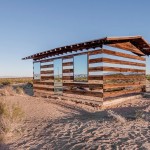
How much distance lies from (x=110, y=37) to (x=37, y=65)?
7.07 metres

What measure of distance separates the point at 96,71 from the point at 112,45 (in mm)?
1588

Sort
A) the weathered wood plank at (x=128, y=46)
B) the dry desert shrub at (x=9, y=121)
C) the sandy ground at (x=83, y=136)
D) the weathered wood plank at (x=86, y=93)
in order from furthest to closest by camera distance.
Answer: the weathered wood plank at (x=128, y=46) → the weathered wood plank at (x=86, y=93) → the dry desert shrub at (x=9, y=121) → the sandy ground at (x=83, y=136)

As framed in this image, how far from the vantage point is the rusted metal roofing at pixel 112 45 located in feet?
34.2

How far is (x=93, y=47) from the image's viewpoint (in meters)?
10.8

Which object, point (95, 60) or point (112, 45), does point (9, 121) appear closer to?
point (95, 60)

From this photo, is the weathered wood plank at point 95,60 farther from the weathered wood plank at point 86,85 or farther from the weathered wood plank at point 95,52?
the weathered wood plank at point 86,85

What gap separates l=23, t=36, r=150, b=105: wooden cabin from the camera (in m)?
10.6

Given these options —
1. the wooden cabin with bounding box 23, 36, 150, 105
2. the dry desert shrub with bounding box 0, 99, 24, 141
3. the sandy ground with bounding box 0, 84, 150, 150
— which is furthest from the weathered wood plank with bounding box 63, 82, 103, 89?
the dry desert shrub with bounding box 0, 99, 24, 141

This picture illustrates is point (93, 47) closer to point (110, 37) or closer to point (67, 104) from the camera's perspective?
point (110, 37)

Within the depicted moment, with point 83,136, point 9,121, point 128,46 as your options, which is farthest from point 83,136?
point 128,46

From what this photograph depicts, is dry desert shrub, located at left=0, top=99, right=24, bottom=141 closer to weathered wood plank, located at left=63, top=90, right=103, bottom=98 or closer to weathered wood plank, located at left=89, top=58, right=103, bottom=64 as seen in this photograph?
weathered wood plank, located at left=63, top=90, right=103, bottom=98

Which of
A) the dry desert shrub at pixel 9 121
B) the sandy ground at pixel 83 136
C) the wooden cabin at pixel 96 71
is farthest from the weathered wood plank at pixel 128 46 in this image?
the dry desert shrub at pixel 9 121

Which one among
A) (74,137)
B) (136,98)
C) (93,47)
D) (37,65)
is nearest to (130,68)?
(136,98)

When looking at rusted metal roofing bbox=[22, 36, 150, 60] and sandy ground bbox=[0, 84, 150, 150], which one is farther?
rusted metal roofing bbox=[22, 36, 150, 60]
